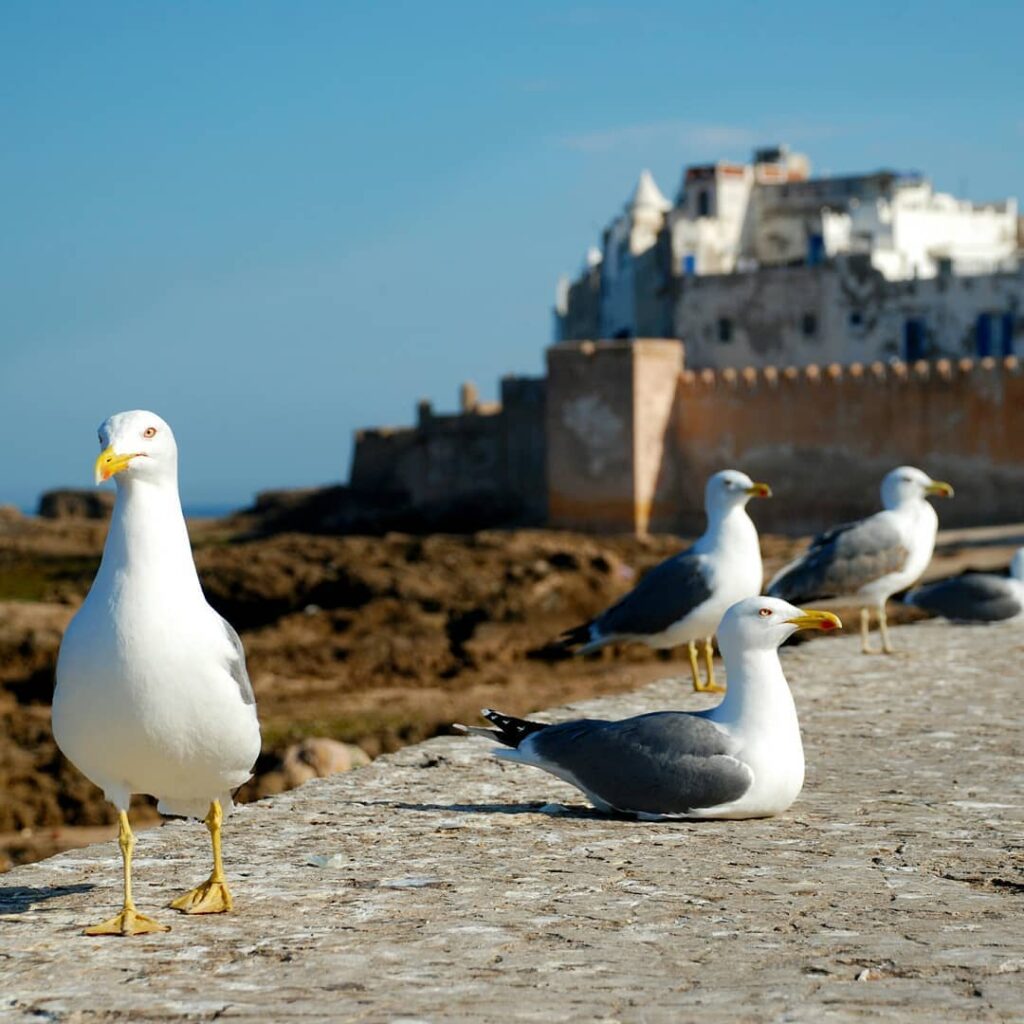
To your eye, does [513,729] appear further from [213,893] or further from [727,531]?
[727,531]

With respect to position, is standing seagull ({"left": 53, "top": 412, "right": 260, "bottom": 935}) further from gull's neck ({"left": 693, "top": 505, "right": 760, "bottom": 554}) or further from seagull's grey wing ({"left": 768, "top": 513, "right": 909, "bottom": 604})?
seagull's grey wing ({"left": 768, "top": 513, "right": 909, "bottom": 604})

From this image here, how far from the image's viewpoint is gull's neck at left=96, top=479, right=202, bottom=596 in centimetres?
429

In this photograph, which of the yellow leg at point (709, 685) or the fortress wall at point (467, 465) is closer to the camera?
the yellow leg at point (709, 685)

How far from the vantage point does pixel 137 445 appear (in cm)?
429

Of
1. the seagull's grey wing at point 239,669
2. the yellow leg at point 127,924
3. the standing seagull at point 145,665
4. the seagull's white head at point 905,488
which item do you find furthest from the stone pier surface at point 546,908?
the seagull's white head at point 905,488

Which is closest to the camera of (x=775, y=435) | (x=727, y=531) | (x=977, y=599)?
(x=727, y=531)

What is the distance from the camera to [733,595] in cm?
849

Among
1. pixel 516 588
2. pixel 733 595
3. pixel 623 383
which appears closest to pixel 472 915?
pixel 733 595

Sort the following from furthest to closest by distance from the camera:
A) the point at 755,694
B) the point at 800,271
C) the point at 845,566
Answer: the point at 800,271, the point at 845,566, the point at 755,694

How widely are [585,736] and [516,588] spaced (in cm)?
1544

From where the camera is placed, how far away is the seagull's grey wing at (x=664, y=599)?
8.52 m

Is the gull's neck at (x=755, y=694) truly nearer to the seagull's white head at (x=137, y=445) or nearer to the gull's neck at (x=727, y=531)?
the seagull's white head at (x=137, y=445)

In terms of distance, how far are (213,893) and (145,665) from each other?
691 millimetres

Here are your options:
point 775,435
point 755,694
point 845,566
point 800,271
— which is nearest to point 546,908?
point 755,694
